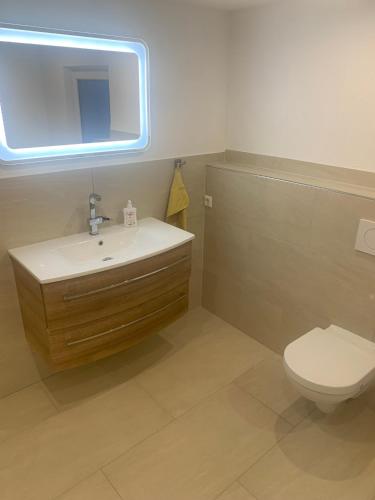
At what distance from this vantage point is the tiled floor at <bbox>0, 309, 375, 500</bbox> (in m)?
1.69

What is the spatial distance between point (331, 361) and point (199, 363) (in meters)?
0.91

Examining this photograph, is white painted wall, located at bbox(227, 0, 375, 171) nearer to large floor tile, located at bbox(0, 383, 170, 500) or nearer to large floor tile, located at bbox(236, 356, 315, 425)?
large floor tile, located at bbox(236, 356, 315, 425)

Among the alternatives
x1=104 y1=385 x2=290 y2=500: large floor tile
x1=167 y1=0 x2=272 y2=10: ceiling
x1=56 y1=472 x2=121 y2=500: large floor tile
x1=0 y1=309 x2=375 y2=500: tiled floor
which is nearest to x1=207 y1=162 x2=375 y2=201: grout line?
x1=167 y1=0 x2=272 y2=10: ceiling

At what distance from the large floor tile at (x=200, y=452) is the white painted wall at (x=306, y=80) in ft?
4.98

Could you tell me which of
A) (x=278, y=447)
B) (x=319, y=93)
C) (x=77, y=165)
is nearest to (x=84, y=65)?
(x=77, y=165)

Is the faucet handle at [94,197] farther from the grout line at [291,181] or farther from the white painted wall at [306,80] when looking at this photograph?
the white painted wall at [306,80]

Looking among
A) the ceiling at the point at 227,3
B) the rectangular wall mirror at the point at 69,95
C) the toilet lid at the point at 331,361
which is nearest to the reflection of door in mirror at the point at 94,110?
the rectangular wall mirror at the point at 69,95

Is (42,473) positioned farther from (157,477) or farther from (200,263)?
(200,263)

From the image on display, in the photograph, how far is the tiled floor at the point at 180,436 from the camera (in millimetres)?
1687

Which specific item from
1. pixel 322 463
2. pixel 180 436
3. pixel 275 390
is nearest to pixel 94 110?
pixel 180 436

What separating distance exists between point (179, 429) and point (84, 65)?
200 cm

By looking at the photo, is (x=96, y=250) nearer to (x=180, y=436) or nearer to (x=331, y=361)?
(x=180, y=436)

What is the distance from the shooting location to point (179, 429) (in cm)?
198

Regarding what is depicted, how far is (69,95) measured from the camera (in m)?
1.96
